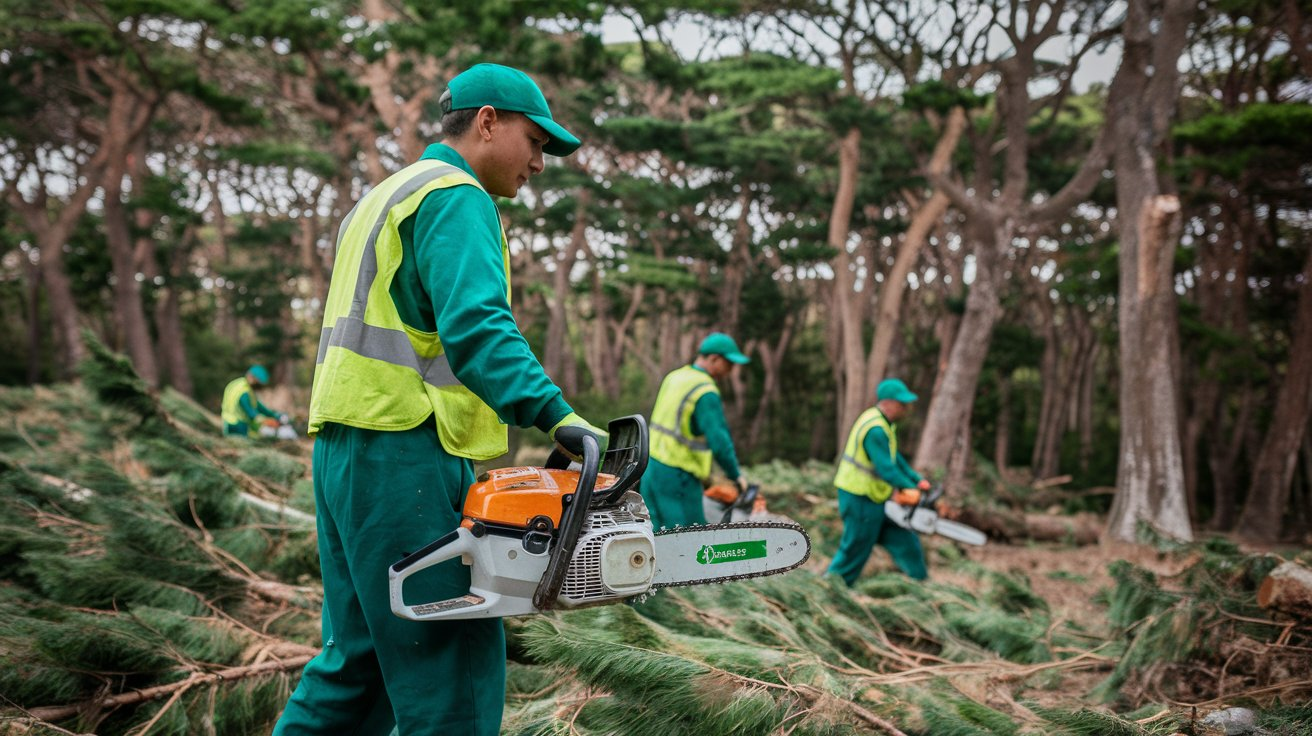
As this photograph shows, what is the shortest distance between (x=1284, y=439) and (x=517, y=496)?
1420cm

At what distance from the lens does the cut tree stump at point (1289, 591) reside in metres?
3.23

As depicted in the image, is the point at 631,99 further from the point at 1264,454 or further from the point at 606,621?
the point at 606,621

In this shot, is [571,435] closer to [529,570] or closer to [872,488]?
[529,570]

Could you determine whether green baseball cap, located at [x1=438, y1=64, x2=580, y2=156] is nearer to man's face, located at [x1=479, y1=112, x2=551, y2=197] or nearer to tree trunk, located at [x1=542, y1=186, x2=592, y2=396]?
man's face, located at [x1=479, y1=112, x2=551, y2=197]

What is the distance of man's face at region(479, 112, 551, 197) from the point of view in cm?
198

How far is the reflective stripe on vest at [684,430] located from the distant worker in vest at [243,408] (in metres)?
4.81

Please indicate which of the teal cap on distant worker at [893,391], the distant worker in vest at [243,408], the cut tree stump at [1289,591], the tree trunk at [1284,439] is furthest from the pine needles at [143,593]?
the tree trunk at [1284,439]

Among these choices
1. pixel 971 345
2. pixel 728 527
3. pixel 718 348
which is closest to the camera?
pixel 728 527

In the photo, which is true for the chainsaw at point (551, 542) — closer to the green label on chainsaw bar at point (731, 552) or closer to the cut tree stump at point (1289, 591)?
the green label on chainsaw bar at point (731, 552)

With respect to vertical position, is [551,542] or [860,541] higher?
[551,542]

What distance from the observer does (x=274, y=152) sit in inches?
677

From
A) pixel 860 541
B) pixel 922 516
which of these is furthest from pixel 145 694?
pixel 922 516

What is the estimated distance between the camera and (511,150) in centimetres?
200

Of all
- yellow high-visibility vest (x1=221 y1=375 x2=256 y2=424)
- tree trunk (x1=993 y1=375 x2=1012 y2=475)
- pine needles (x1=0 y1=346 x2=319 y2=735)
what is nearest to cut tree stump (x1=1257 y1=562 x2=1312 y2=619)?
pine needles (x1=0 y1=346 x2=319 y2=735)
